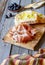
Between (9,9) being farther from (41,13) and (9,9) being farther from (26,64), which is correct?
(26,64)

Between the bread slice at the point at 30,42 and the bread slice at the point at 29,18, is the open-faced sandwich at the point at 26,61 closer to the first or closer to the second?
the bread slice at the point at 30,42

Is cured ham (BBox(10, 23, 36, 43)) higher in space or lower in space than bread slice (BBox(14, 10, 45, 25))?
lower

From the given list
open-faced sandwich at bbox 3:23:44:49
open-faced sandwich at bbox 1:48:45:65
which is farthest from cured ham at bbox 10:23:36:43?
open-faced sandwich at bbox 1:48:45:65

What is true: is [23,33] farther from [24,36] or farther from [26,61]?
[26,61]

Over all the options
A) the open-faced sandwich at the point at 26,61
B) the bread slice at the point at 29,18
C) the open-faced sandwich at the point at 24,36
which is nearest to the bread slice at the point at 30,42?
the open-faced sandwich at the point at 24,36

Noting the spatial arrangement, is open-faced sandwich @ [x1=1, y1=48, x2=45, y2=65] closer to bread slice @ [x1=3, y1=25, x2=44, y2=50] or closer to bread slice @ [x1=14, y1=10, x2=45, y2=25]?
bread slice @ [x1=3, y1=25, x2=44, y2=50]

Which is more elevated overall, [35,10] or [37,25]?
[35,10]

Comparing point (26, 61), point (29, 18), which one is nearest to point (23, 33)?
point (29, 18)

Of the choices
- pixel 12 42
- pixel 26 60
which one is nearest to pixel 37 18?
pixel 12 42

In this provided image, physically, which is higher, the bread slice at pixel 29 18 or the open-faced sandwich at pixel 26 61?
the bread slice at pixel 29 18
